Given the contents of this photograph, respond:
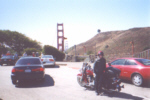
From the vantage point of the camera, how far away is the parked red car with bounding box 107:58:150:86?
267 inches

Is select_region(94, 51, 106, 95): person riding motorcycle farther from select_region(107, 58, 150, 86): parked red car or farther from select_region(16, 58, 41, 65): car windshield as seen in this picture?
select_region(16, 58, 41, 65): car windshield

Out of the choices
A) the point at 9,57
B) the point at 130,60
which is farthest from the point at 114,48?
the point at 130,60

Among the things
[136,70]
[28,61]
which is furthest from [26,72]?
[136,70]

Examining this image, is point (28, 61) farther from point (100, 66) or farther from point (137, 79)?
point (137, 79)

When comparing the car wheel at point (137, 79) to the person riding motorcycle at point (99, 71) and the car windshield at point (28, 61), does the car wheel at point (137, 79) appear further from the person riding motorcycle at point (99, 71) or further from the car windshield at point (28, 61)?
the car windshield at point (28, 61)

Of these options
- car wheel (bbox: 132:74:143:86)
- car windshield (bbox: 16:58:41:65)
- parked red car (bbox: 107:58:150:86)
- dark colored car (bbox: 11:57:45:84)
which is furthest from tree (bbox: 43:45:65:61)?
car wheel (bbox: 132:74:143:86)

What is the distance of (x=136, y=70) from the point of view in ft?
23.4

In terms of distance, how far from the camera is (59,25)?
6100cm

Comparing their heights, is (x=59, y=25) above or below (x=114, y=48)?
above

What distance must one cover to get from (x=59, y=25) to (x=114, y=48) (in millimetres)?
40737

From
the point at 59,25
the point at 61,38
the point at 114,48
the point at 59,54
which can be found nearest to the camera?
the point at 59,54

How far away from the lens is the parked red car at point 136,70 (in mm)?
6771

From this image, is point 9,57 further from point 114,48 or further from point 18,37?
point 114,48

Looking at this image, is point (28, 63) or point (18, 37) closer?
point (28, 63)
